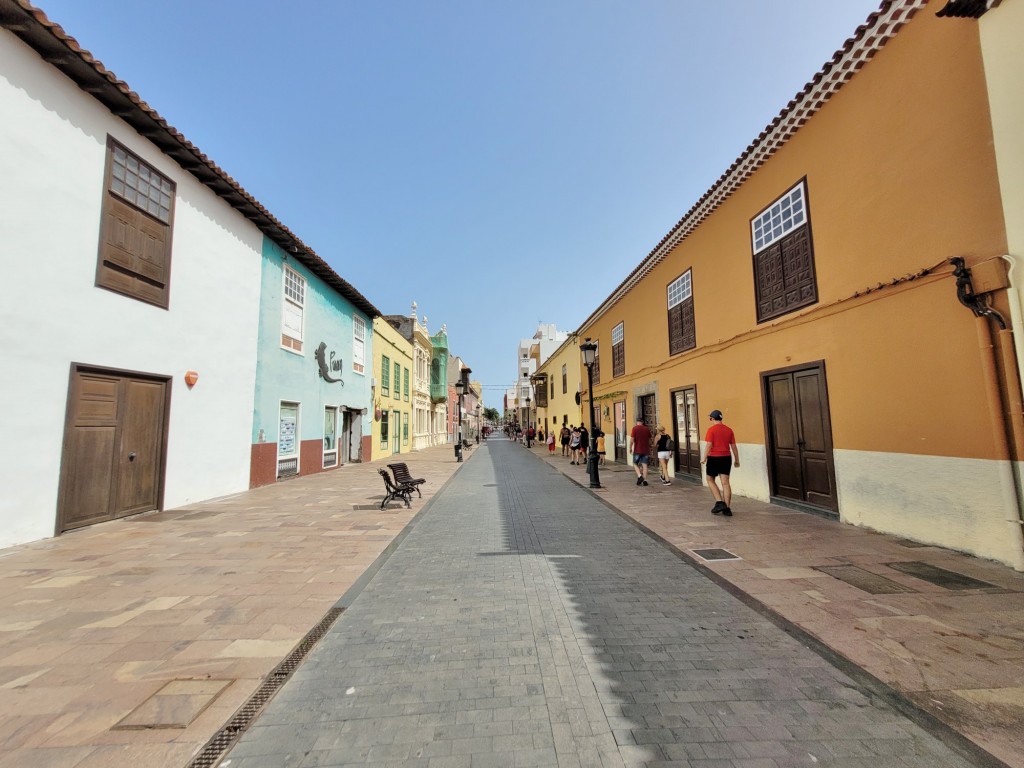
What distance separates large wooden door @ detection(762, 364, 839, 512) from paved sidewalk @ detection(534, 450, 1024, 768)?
0.67 meters

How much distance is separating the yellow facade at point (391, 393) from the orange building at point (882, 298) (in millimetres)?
14861

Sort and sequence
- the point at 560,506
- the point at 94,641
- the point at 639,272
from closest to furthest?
the point at 94,641 → the point at 560,506 → the point at 639,272

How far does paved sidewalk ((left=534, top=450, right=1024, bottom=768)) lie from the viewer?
2561 millimetres

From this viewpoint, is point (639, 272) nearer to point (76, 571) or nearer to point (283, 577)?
point (283, 577)

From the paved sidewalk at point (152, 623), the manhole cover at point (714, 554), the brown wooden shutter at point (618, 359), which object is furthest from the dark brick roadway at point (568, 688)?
the brown wooden shutter at point (618, 359)

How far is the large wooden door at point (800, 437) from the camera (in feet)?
23.5

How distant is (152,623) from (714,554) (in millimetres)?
5582

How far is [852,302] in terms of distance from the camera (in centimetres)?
650

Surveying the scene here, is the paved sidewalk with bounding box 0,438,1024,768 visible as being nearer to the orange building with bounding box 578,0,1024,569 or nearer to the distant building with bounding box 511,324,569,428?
the orange building with bounding box 578,0,1024,569

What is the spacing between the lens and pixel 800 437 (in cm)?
775

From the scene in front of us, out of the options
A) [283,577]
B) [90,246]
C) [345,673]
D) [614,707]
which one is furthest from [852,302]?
[90,246]

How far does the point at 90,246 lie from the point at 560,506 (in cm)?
875

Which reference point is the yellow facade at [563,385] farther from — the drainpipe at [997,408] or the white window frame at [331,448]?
the drainpipe at [997,408]

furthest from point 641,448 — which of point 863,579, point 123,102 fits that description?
point 123,102
